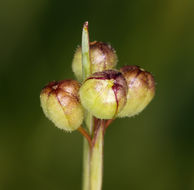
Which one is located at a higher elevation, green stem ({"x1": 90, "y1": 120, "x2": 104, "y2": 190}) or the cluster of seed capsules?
the cluster of seed capsules

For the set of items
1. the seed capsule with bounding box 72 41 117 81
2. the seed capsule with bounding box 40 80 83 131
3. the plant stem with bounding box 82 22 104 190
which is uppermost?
the seed capsule with bounding box 72 41 117 81

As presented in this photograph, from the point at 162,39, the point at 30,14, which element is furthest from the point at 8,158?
the point at 162,39

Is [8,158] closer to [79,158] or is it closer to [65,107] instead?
[79,158]

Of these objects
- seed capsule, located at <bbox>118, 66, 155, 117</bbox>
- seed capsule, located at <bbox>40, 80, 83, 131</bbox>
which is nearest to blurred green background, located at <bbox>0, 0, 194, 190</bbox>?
seed capsule, located at <bbox>118, 66, 155, 117</bbox>

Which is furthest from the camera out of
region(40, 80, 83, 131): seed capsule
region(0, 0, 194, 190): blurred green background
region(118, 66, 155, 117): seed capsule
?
region(0, 0, 194, 190): blurred green background

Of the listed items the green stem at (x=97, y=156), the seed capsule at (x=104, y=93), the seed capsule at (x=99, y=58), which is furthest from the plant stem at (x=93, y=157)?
the seed capsule at (x=99, y=58)

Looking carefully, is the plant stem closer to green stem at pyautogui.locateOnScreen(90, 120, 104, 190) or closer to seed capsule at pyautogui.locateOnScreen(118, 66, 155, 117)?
green stem at pyautogui.locateOnScreen(90, 120, 104, 190)

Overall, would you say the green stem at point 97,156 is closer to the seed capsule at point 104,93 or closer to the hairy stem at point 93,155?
the hairy stem at point 93,155
